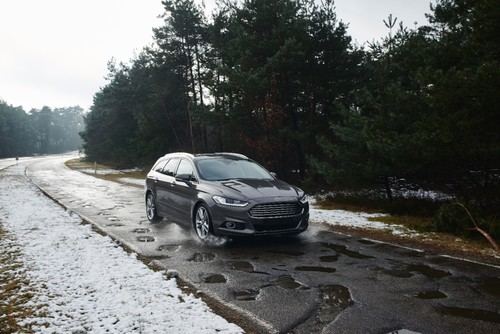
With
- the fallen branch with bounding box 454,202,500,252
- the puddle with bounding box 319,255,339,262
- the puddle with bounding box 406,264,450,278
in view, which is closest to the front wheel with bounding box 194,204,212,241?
the puddle with bounding box 319,255,339,262

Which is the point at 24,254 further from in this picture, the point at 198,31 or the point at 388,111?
the point at 198,31

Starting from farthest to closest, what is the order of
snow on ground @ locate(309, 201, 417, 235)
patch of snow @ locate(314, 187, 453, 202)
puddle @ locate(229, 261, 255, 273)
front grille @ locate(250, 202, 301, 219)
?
1. patch of snow @ locate(314, 187, 453, 202)
2. snow on ground @ locate(309, 201, 417, 235)
3. front grille @ locate(250, 202, 301, 219)
4. puddle @ locate(229, 261, 255, 273)

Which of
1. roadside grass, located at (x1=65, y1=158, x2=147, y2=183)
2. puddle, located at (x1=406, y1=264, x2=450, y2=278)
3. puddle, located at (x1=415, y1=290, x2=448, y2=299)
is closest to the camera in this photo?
puddle, located at (x1=415, y1=290, x2=448, y2=299)

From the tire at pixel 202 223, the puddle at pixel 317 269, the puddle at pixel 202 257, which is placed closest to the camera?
the puddle at pixel 317 269

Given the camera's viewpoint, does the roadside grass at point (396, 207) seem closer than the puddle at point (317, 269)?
No

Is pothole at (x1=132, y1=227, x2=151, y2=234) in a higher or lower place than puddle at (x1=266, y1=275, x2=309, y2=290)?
lower

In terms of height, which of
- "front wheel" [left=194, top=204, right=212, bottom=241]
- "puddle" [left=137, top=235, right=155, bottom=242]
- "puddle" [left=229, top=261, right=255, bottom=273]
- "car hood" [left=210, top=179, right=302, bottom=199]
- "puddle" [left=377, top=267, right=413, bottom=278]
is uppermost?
Answer: "car hood" [left=210, top=179, right=302, bottom=199]

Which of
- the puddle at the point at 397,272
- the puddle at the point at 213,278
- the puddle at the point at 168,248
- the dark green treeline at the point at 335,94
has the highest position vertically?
the dark green treeline at the point at 335,94

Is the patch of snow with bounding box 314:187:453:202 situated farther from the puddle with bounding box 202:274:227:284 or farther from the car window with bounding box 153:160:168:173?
the puddle with bounding box 202:274:227:284

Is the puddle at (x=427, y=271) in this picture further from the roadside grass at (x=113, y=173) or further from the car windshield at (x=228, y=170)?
the roadside grass at (x=113, y=173)

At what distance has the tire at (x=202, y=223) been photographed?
27.0ft

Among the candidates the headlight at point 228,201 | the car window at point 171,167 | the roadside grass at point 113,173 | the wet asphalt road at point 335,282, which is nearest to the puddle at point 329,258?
the wet asphalt road at point 335,282

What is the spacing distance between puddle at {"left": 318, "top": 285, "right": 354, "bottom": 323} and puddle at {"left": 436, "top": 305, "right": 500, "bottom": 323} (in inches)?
39.0

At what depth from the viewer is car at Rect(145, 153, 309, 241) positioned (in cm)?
770
